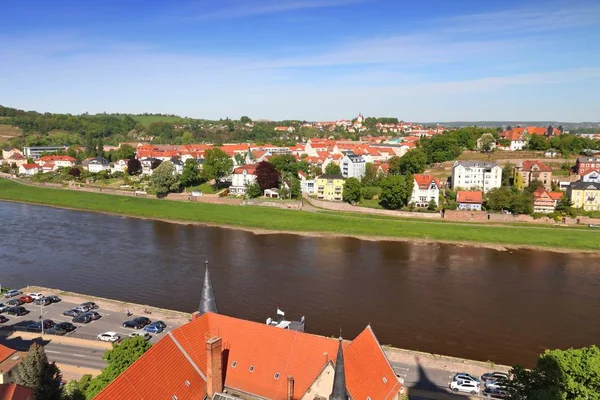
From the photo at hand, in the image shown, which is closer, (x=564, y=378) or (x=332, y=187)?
(x=564, y=378)

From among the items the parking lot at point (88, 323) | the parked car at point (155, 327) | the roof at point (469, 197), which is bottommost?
the parking lot at point (88, 323)

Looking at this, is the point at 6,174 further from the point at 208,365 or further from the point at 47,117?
the point at 208,365

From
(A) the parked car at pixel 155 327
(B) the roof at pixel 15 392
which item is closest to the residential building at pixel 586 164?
(A) the parked car at pixel 155 327

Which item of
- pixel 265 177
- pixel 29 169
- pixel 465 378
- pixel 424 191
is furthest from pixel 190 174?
pixel 465 378

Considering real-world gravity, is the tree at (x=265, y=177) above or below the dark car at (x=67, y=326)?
above

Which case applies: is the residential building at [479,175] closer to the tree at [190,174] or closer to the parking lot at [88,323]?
the tree at [190,174]

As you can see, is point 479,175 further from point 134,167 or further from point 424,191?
point 134,167
